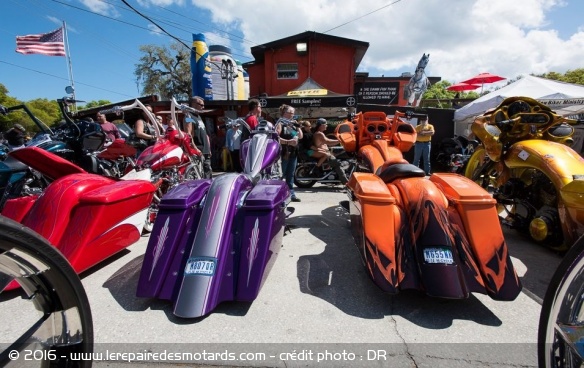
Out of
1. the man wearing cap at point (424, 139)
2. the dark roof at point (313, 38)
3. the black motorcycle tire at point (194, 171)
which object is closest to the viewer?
the black motorcycle tire at point (194, 171)

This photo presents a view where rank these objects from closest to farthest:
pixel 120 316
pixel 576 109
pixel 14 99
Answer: pixel 120 316, pixel 576 109, pixel 14 99

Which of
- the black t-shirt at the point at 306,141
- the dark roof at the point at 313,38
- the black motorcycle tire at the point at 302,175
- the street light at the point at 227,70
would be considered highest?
the dark roof at the point at 313,38

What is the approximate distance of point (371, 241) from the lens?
2.17 meters

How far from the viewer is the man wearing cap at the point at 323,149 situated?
6191 millimetres

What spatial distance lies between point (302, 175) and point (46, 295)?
650 cm

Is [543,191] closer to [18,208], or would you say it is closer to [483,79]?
[18,208]

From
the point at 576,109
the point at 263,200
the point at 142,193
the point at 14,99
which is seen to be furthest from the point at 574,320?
the point at 14,99

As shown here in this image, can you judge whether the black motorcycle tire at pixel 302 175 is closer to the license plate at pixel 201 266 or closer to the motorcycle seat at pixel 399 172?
the motorcycle seat at pixel 399 172

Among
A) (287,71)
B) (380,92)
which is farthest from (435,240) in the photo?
(380,92)

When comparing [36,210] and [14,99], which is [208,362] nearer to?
[36,210]

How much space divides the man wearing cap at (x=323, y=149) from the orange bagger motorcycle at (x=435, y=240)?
3671 mm

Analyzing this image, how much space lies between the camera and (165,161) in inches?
166

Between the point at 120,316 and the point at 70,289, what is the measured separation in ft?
3.71

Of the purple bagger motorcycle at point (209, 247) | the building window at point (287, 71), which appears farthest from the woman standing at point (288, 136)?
the building window at point (287, 71)
